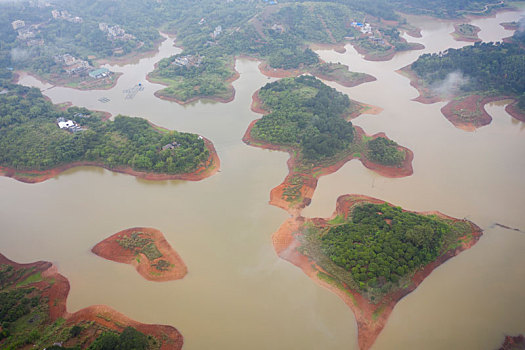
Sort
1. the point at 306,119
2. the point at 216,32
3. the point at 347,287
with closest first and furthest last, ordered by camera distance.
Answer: the point at 347,287 → the point at 306,119 → the point at 216,32

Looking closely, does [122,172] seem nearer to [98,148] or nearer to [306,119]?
[98,148]

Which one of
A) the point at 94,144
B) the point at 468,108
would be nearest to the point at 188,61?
the point at 94,144

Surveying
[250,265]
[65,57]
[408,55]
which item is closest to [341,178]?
[250,265]

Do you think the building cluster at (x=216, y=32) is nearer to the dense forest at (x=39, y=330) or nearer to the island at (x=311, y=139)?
the island at (x=311, y=139)

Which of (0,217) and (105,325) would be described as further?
(0,217)

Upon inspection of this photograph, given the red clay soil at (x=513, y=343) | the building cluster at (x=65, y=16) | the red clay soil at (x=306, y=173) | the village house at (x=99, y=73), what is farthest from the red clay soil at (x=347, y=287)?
the building cluster at (x=65, y=16)

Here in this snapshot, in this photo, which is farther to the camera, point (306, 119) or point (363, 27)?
point (363, 27)

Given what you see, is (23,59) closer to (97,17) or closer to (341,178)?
(97,17)
